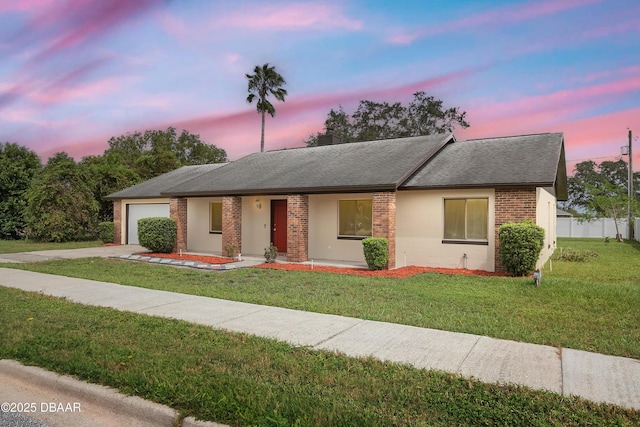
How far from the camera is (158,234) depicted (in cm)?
1631

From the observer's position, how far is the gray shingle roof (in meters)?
12.9

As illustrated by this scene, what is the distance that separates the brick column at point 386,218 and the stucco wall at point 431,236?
86 cm

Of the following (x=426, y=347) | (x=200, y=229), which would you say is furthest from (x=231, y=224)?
(x=426, y=347)

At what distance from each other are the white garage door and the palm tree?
18176mm

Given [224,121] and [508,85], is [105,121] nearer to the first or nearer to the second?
[224,121]

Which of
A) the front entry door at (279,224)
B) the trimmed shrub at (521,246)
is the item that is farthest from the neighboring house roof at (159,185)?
the trimmed shrub at (521,246)

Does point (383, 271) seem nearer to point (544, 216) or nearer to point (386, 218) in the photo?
point (386, 218)

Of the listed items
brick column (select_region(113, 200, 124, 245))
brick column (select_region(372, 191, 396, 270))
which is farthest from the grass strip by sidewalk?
brick column (select_region(113, 200, 124, 245))

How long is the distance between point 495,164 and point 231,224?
9.36m

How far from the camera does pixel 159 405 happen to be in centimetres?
343

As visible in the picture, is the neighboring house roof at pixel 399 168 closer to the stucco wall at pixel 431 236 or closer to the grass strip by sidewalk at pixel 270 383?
the stucco wall at pixel 431 236

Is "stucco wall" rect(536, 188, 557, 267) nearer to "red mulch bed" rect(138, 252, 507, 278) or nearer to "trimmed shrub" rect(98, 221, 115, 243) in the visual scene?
"red mulch bed" rect(138, 252, 507, 278)

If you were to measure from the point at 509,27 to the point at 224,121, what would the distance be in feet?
58.8

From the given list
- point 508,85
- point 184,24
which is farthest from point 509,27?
point 184,24
